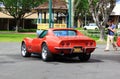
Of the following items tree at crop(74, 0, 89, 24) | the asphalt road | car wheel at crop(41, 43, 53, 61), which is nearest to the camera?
the asphalt road

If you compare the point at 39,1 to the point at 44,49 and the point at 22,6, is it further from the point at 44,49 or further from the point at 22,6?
the point at 44,49

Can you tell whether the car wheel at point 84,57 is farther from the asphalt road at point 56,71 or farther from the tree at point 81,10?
the tree at point 81,10

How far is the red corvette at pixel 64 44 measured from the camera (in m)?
16.1

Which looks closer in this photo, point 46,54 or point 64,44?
point 64,44

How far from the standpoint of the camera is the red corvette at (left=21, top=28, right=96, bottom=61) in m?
16.1

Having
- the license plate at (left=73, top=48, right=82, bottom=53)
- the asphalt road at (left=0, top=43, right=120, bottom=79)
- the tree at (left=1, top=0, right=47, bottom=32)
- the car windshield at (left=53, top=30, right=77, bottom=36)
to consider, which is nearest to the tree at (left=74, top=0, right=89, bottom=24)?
the tree at (left=1, top=0, right=47, bottom=32)

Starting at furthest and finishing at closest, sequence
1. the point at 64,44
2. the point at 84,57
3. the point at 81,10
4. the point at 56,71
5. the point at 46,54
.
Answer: the point at 81,10, the point at 84,57, the point at 46,54, the point at 64,44, the point at 56,71

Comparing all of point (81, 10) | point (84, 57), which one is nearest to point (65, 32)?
point (84, 57)

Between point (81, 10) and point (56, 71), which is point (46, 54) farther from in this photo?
point (81, 10)

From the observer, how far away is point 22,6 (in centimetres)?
6919

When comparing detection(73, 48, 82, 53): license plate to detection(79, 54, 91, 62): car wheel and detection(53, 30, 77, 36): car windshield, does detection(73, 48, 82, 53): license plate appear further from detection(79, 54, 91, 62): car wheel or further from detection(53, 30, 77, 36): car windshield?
detection(53, 30, 77, 36): car windshield

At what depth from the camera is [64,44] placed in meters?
16.1

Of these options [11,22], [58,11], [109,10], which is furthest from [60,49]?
[11,22]

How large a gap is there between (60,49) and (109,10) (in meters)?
18.9
